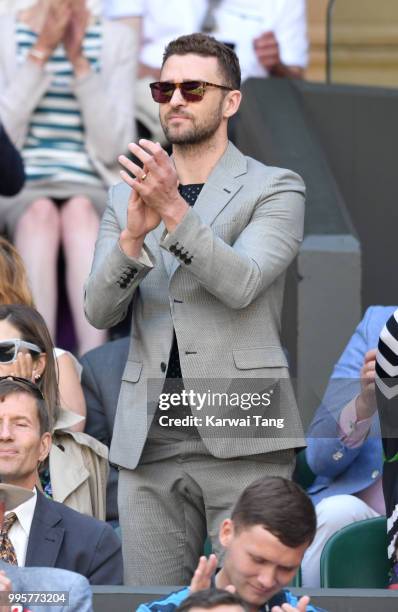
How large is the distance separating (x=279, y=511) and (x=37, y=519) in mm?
948

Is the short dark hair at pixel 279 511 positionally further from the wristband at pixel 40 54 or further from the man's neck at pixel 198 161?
the wristband at pixel 40 54

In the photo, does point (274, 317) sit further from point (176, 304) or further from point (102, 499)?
point (102, 499)

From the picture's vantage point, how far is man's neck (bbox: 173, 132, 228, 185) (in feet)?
16.5

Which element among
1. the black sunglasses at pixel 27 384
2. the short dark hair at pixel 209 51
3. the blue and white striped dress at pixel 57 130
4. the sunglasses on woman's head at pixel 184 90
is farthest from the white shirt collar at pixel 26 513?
the blue and white striped dress at pixel 57 130

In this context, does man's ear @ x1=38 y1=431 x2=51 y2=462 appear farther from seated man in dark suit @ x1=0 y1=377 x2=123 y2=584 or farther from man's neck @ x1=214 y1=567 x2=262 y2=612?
man's neck @ x1=214 y1=567 x2=262 y2=612

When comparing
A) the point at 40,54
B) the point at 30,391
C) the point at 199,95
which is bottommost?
the point at 30,391

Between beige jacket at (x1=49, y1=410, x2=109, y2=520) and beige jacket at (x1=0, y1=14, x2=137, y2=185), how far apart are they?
7.90ft

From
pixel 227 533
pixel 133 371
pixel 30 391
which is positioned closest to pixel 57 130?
pixel 133 371

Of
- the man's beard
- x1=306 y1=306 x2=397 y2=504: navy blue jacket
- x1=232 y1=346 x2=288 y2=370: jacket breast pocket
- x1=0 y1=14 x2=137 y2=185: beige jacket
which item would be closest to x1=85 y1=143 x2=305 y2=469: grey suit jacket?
x1=232 y1=346 x2=288 y2=370: jacket breast pocket

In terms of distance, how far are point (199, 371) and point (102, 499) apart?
0.74 m

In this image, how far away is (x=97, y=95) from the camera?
7449 millimetres

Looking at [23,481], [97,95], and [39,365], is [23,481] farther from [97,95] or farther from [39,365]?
[97,95]

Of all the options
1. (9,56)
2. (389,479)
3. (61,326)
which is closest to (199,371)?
(389,479)

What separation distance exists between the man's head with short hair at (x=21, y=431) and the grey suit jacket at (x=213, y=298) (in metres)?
0.33
